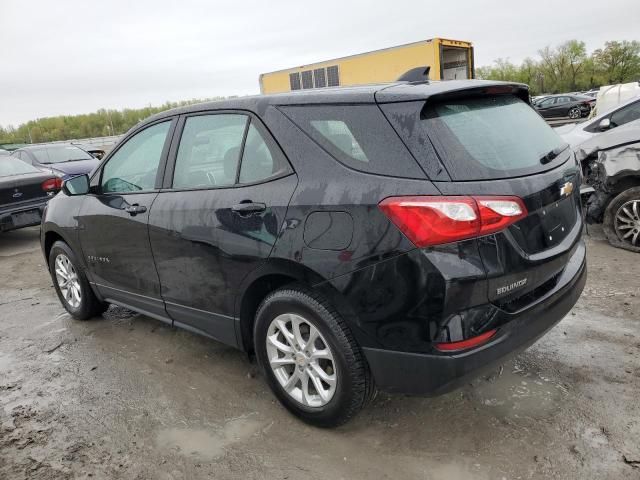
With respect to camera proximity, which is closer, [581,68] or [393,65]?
[393,65]

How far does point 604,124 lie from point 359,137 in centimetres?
580

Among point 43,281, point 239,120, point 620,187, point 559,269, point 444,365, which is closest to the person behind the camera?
point 444,365

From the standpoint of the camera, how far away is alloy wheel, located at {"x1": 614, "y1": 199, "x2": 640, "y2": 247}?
530 cm

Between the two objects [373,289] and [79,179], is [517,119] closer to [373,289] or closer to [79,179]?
[373,289]

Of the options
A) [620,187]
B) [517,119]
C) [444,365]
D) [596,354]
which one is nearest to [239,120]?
[517,119]

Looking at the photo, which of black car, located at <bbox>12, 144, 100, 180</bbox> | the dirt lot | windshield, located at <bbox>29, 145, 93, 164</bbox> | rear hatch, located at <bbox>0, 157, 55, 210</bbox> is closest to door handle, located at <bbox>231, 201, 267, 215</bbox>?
the dirt lot

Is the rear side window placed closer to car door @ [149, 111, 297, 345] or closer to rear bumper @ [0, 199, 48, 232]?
car door @ [149, 111, 297, 345]

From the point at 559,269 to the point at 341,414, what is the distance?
130 centimetres

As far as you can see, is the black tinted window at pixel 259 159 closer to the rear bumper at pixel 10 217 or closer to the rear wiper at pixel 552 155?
the rear wiper at pixel 552 155

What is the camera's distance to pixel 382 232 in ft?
7.26

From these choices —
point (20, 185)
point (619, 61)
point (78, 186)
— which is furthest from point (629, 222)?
point (619, 61)

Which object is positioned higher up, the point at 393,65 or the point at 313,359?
the point at 393,65

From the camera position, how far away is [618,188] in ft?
17.9

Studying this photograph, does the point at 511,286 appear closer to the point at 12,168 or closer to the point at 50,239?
the point at 50,239
